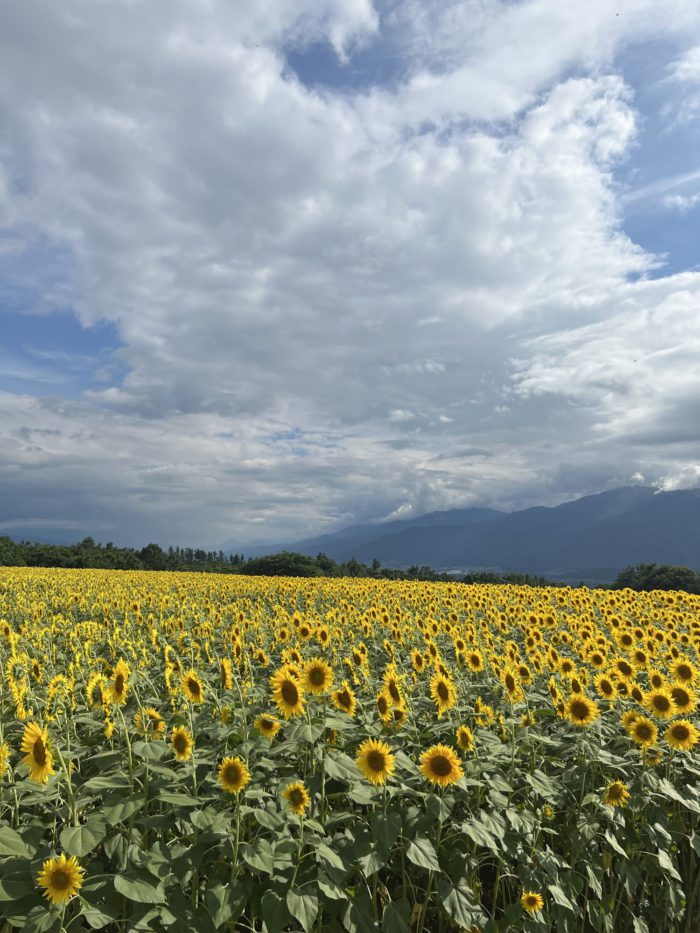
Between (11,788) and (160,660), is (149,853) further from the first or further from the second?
(160,660)

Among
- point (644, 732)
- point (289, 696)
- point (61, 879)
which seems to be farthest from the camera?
point (644, 732)

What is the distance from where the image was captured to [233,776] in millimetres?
Result: 4090

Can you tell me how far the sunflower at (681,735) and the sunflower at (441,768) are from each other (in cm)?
241

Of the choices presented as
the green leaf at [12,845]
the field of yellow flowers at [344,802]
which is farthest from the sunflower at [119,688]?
the green leaf at [12,845]

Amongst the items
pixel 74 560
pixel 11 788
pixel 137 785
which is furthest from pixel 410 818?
pixel 74 560

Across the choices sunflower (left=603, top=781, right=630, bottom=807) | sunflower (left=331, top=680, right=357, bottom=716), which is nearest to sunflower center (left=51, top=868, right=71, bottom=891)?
sunflower (left=331, top=680, right=357, bottom=716)

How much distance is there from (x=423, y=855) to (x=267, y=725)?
1.46 metres

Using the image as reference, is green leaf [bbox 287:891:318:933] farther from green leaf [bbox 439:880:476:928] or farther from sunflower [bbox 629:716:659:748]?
sunflower [bbox 629:716:659:748]

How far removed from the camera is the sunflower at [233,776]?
4.05 meters

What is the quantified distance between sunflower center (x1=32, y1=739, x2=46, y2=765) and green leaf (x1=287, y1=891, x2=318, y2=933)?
5.92 ft

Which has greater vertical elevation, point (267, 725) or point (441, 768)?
point (267, 725)

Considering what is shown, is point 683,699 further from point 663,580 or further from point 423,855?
point 663,580

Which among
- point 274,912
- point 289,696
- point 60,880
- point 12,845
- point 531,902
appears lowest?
point 531,902

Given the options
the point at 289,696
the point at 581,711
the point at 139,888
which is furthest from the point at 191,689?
the point at 581,711
